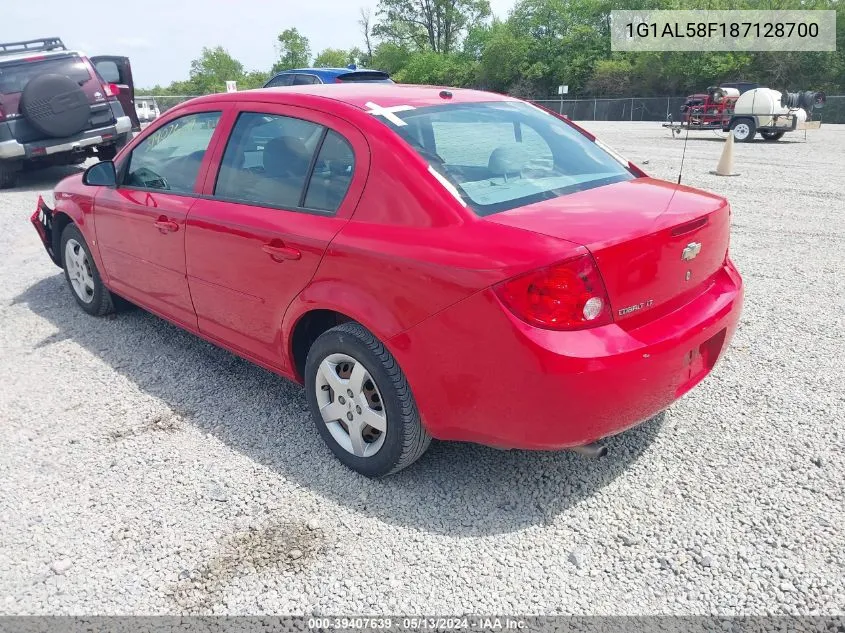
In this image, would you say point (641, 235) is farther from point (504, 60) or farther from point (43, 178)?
point (504, 60)

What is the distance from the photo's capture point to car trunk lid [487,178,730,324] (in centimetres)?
235

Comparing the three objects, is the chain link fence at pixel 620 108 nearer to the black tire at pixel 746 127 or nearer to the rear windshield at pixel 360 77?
the black tire at pixel 746 127

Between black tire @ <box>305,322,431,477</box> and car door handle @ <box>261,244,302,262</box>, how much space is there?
40 centimetres

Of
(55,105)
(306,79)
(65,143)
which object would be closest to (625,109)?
(306,79)

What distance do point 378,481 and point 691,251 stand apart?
5.55 feet

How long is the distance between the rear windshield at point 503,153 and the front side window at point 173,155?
1.36 metres

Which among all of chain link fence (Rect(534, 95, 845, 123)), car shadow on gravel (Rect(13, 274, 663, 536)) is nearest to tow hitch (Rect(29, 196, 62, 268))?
car shadow on gravel (Rect(13, 274, 663, 536))

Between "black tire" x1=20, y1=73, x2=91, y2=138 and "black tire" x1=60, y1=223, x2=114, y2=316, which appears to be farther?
"black tire" x1=20, y1=73, x2=91, y2=138

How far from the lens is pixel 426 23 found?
80.4 metres

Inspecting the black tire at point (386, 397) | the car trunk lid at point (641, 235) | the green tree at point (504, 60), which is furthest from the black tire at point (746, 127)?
the green tree at point (504, 60)

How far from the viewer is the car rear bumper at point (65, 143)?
1030 cm

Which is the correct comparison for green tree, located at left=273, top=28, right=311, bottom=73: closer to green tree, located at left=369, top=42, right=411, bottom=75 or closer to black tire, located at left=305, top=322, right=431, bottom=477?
green tree, located at left=369, top=42, right=411, bottom=75

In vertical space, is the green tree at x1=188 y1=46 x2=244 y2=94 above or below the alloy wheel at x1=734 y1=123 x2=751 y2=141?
above

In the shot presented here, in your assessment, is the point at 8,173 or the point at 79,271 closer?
the point at 79,271
